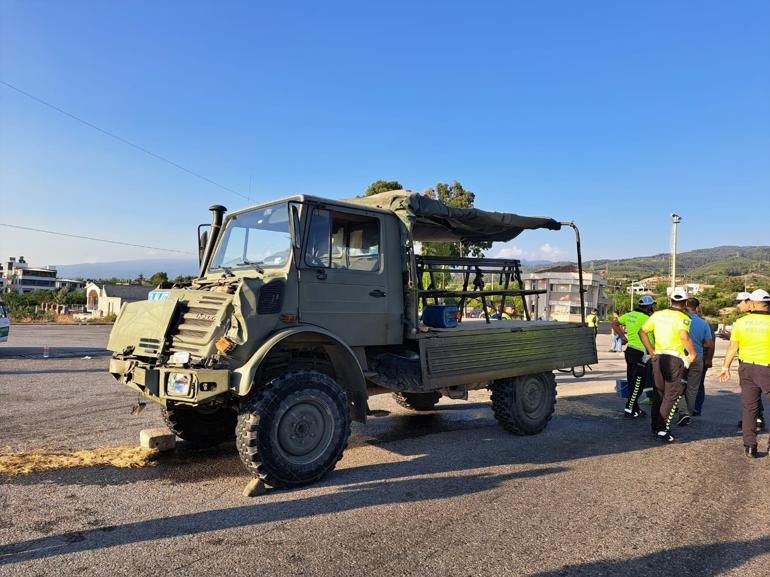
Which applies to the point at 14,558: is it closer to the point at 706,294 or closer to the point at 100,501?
the point at 100,501

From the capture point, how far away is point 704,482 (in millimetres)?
4934

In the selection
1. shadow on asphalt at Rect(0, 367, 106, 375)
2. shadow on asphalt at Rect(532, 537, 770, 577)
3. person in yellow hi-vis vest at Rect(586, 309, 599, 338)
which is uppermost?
person in yellow hi-vis vest at Rect(586, 309, 599, 338)

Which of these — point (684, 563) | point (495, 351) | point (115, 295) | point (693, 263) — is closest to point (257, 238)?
point (495, 351)

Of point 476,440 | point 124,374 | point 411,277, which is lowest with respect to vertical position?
point 476,440

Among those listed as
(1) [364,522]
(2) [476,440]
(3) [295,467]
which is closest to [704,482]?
(2) [476,440]

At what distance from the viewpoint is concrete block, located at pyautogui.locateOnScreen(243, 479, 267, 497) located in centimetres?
427

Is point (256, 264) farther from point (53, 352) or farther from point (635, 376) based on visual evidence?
point (53, 352)

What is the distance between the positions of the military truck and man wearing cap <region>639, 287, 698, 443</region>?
1.30 meters

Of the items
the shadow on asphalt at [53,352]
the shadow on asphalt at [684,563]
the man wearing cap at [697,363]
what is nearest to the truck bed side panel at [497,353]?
the man wearing cap at [697,363]

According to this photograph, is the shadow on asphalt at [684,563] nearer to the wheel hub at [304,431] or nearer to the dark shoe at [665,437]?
the wheel hub at [304,431]

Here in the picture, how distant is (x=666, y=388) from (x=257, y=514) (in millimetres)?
5184

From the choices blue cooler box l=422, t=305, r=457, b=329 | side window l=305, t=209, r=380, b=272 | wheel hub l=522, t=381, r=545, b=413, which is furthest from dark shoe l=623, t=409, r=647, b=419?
side window l=305, t=209, r=380, b=272

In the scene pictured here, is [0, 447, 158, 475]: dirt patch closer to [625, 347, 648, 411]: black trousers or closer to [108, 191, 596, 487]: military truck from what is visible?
[108, 191, 596, 487]: military truck

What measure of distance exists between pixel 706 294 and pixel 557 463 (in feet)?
229
